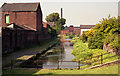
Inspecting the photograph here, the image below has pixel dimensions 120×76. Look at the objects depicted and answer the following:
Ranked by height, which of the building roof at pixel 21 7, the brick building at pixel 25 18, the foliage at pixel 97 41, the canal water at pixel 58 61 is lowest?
the canal water at pixel 58 61

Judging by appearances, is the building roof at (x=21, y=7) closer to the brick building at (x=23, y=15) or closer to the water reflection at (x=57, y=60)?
the brick building at (x=23, y=15)

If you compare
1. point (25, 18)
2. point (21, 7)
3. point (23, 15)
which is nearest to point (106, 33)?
point (25, 18)

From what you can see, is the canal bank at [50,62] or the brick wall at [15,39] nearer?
the canal bank at [50,62]

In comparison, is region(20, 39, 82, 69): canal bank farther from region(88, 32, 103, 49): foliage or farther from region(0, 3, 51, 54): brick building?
region(0, 3, 51, 54): brick building

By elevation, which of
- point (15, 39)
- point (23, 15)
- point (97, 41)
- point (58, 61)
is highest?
point (23, 15)

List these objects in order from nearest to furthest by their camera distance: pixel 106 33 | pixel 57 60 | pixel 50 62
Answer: pixel 50 62 → pixel 57 60 → pixel 106 33

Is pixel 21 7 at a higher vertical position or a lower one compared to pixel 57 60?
higher

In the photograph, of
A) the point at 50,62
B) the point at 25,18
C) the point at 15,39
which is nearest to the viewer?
the point at 50,62

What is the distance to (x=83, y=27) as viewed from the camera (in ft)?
227

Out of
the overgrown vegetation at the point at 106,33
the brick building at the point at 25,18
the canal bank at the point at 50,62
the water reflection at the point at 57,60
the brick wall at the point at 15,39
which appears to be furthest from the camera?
the brick building at the point at 25,18

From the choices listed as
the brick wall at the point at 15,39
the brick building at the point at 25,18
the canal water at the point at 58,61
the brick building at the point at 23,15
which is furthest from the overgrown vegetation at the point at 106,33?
the brick building at the point at 23,15

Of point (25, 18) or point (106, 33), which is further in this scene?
point (25, 18)

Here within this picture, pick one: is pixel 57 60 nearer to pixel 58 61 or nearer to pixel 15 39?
pixel 58 61

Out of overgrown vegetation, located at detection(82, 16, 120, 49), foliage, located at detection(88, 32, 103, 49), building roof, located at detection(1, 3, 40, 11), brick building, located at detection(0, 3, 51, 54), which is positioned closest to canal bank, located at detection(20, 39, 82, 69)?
foliage, located at detection(88, 32, 103, 49)
